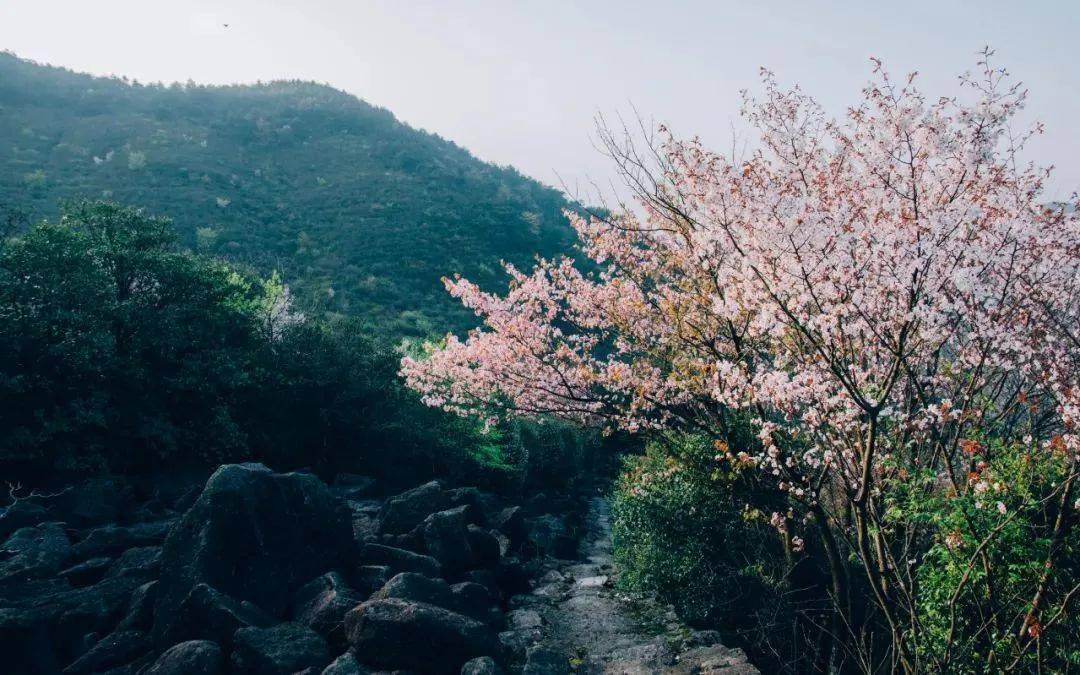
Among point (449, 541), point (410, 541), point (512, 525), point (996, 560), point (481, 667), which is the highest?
point (996, 560)

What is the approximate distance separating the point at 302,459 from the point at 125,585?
1049cm

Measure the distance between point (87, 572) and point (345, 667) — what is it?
216 inches

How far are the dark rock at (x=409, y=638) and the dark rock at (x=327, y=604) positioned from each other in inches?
17.4

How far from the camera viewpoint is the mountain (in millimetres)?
40469

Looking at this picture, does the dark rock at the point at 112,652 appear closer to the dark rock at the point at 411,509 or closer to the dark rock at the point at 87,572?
the dark rock at the point at 87,572

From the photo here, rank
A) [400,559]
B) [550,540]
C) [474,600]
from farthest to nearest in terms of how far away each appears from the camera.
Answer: [550,540]
[400,559]
[474,600]

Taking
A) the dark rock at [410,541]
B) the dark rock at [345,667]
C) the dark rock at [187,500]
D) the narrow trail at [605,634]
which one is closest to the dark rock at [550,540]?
the narrow trail at [605,634]

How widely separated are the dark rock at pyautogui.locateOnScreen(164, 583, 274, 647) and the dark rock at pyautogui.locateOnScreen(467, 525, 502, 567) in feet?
18.2

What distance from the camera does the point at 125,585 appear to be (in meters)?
9.21

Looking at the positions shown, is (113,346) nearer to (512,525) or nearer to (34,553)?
(34,553)

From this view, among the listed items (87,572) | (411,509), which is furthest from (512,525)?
(87,572)

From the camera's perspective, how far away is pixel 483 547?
13305 mm

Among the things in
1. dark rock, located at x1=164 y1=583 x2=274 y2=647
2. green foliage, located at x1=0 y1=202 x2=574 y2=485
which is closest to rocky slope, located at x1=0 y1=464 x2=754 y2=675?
dark rock, located at x1=164 y1=583 x2=274 y2=647

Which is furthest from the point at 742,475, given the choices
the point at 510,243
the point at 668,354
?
the point at 510,243
